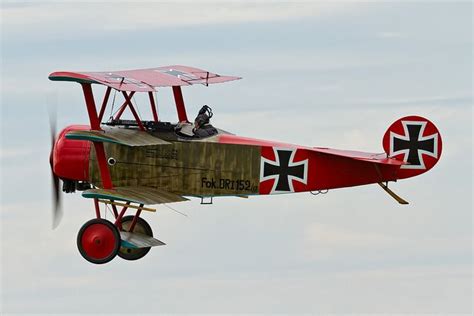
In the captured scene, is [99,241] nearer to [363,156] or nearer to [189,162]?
[189,162]

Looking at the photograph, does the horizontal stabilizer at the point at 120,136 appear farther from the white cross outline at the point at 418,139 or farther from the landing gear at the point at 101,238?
the white cross outline at the point at 418,139

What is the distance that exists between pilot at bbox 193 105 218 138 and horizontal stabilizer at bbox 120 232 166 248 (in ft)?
5.83

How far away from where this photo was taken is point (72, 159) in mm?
26625

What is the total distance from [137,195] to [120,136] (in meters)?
1.04

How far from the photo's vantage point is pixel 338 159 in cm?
2608

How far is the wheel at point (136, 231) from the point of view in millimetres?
27188

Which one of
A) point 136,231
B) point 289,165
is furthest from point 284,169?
point 136,231

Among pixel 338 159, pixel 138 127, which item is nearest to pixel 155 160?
pixel 138 127

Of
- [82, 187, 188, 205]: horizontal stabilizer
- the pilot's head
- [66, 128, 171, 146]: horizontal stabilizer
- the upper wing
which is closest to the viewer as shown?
the upper wing

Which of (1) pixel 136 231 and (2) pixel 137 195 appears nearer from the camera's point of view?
(2) pixel 137 195

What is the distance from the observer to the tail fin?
25.7 metres

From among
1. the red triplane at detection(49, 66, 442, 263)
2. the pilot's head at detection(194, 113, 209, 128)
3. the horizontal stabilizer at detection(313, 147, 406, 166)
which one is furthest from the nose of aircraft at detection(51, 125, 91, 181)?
the horizontal stabilizer at detection(313, 147, 406, 166)

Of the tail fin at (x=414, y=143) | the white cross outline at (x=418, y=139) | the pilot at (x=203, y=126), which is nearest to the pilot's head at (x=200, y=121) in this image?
the pilot at (x=203, y=126)

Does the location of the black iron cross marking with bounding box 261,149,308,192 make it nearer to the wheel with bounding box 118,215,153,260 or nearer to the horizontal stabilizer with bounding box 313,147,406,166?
the horizontal stabilizer with bounding box 313,147,406,166
